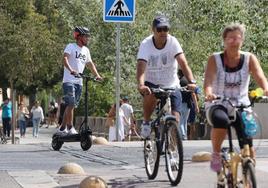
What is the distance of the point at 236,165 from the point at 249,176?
24 centimetres

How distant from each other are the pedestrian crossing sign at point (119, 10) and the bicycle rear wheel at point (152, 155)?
7.72m

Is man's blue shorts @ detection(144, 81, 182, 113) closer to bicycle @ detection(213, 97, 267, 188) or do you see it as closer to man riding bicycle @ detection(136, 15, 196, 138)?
man riding bicycle @ detection(136, 15, 196, 138)

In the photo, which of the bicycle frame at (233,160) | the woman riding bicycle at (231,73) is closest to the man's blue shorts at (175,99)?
the woman riding bicycle at (231,73)

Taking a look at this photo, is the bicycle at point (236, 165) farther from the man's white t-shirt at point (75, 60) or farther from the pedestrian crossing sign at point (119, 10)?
the pedestrian crossing sign at point (119, 10)

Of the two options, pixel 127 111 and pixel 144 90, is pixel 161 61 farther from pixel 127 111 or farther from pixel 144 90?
pixel 127 111

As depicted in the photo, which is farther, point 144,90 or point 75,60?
point 75,60

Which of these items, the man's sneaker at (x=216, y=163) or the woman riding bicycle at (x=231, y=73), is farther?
the woman riding bicycle at (x=231, y=73)

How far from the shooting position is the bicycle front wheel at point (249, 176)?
263 inches

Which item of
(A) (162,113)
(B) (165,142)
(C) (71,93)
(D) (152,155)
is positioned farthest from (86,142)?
(B) (165,142)

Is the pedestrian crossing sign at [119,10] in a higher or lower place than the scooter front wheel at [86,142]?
higher

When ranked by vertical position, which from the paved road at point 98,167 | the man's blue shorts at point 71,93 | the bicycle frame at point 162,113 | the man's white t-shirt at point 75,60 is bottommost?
the paved road at point 98,167

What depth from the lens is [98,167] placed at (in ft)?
36.4

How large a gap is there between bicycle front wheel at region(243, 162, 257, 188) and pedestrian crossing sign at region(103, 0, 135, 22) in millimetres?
10435

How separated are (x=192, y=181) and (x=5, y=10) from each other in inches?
1072
